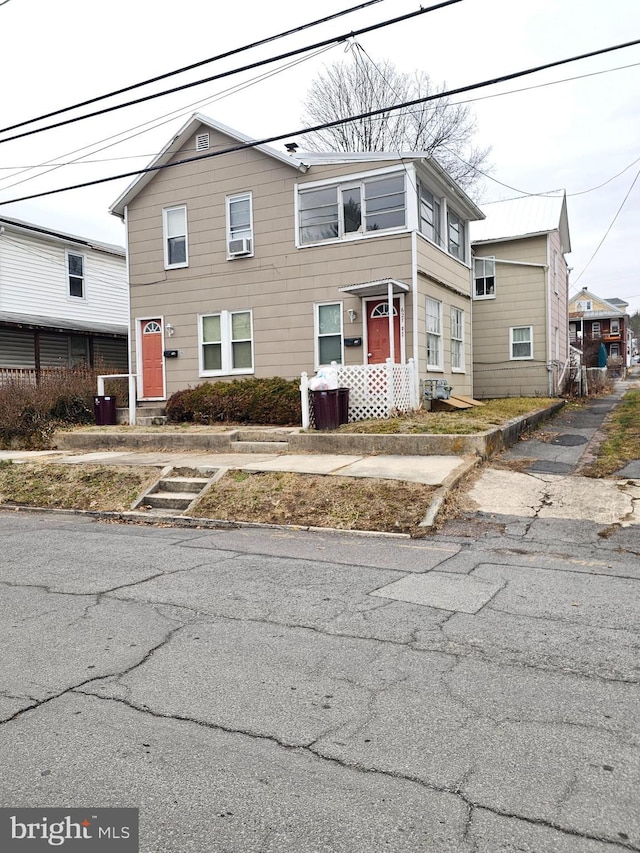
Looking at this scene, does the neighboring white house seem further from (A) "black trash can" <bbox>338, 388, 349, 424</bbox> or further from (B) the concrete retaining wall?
(A) "black trash can" <bbox>338, 388, 349, 424</bbox>

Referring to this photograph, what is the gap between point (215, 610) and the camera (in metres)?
4.95

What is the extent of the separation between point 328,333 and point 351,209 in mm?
3055

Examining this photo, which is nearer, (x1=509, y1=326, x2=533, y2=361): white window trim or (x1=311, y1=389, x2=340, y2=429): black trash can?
(x1=311, y1=389, x2=340, y2=429): black trash can

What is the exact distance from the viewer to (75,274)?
2516cm

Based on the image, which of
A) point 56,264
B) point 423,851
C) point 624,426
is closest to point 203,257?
point 56,264

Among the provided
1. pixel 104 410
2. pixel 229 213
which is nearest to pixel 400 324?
pixel 229 213

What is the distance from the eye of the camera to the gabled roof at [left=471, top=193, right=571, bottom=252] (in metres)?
23.5

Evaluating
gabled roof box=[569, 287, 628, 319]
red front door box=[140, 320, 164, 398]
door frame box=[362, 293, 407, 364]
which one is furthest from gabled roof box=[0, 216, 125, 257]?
gabled roof box=[569, 287, 628, 319]

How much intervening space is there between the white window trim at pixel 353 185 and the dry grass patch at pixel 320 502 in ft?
26.7

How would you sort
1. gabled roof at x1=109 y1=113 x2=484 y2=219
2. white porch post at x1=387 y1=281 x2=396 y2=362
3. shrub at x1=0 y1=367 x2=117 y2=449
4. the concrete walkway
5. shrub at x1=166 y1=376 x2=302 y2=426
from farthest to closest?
shrub at x1=0 y1=367 x2=117 y2=449
gabled roof at x1=109 y1=113 x2=484 y2=219
shrub at x1=166 y1=376 x2=302 y2=426
white porch post at x1=387 y1=281 x2=396 y2=362
the concrete walkway

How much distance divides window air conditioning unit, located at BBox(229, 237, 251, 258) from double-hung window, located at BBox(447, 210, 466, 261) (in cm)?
560

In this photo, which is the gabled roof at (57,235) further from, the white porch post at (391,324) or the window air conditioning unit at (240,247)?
the white porch post at (391,324)

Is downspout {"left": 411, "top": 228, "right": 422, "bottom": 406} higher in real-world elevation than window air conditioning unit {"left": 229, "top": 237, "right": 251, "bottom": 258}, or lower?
lower

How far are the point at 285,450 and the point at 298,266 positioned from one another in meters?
6.17
